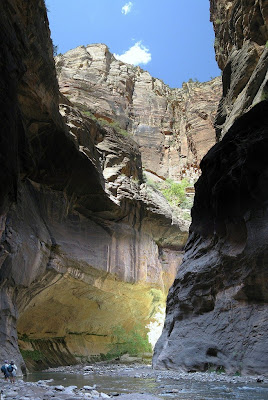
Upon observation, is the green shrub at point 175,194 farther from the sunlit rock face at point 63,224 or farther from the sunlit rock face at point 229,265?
the sunlit rock face at point 229,265

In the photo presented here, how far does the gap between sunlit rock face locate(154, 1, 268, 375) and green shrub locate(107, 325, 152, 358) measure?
1321 cm

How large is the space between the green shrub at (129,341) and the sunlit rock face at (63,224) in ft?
1.79

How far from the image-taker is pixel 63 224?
19.6m

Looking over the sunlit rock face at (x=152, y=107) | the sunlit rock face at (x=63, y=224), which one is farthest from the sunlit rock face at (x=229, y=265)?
the sunlit rock face at (x=152, y=107)

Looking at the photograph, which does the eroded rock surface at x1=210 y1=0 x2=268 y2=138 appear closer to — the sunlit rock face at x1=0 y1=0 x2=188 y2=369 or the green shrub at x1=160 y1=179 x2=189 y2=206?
the sunlit rock face at x1=0 y1=0 x2=188 y2=369

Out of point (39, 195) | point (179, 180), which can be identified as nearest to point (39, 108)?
point (39, 195)

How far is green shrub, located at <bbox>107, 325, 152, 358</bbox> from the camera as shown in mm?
24953

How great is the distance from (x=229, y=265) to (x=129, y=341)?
1741 centimetres

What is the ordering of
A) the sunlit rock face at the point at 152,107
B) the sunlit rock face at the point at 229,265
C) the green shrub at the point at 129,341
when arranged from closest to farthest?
the sunlit rock face at the point at 229,265
the green shrub at the point at 129,341
the sunlit rock face at the point at 152,107

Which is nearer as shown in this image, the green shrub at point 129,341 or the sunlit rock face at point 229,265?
the sunlit rock face at point 229,265

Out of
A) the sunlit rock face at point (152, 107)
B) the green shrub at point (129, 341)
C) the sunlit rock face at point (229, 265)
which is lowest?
the green shrub at point (129, 341)

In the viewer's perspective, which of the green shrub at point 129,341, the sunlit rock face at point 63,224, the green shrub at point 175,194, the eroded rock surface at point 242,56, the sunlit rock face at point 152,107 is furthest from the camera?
the sunlit rock face at point 152,107

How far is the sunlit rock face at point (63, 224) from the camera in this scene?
12.6 metres

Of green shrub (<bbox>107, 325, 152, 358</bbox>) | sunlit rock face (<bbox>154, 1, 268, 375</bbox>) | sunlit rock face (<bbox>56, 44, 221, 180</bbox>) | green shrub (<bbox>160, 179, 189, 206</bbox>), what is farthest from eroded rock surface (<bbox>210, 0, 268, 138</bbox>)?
sunlit rock face (<bbox>56, 44, 221, 180</bbox>)
